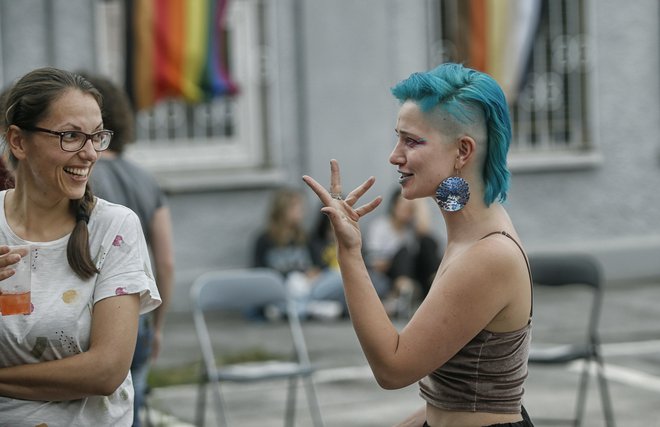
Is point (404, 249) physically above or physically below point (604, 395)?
above

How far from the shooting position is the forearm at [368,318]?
8.89ft

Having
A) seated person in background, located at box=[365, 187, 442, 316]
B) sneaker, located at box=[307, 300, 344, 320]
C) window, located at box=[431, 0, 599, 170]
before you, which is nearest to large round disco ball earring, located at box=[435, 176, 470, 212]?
sneaker, located at box=[307, 300, 344, 320]

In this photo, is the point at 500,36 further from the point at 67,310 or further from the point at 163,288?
the point at 67,310

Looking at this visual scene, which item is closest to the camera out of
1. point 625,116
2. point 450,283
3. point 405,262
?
point 450,283

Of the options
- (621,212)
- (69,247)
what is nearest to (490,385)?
(69,247)

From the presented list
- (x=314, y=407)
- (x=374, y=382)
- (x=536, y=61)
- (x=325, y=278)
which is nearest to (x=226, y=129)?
(x=325, y=278)

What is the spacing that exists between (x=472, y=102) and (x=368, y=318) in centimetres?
58

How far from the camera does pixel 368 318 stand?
272 cm

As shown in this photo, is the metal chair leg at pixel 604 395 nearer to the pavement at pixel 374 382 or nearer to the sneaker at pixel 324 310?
the pavement at pixel 374 382

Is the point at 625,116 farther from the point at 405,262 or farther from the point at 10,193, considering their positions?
the point at 10,193

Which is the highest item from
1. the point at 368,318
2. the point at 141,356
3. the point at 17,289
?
the point at 17,289

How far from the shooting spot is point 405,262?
1079cm

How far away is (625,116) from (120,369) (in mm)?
10867

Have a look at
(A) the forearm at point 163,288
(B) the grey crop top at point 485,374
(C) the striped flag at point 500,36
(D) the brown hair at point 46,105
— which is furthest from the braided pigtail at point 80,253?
(C) the striped flag at point 500,36
